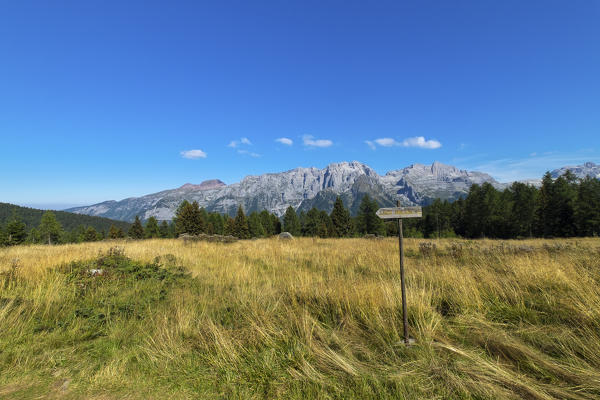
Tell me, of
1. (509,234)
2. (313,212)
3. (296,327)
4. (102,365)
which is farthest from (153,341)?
(313,212)

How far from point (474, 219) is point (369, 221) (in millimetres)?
24708

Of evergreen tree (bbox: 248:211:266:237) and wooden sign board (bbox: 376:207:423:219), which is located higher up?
wooden sign board (bbox: 376:207:423:219)

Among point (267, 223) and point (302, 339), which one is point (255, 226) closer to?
point (267, 223)

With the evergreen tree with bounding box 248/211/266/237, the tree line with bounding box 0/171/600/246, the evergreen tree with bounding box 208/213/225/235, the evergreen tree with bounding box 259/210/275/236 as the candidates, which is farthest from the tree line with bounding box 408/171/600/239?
the evergreen tree with bounding box 208/213/225/235

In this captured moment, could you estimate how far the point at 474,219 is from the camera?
59.0 meters

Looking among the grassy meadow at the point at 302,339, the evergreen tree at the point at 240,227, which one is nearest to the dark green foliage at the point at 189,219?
the evergreen tree at the point at 240,227

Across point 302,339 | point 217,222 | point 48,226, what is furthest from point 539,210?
point 48,226

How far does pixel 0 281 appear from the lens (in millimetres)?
5766

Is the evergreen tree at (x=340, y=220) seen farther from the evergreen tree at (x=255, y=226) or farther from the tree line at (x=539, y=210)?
the tree line at (x=539, y=210)

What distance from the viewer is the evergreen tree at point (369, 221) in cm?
6775

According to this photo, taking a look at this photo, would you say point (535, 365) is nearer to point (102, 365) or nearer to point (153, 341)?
point (153, 341)

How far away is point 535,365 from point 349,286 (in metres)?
3.01

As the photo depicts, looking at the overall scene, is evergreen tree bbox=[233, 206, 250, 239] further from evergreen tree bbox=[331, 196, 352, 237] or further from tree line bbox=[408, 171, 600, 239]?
tree line bbox=[408, 171, 600, 239]

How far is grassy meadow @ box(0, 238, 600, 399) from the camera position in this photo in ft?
8.96
